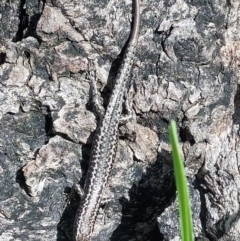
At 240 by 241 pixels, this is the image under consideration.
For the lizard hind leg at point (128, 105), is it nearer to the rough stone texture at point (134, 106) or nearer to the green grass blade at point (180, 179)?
the rough stone texture at point (134, 106)

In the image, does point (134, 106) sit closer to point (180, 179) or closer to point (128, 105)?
point (128, 105)

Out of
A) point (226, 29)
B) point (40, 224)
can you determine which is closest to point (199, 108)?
point (226, 29)

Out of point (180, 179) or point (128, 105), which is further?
point (128, 105)

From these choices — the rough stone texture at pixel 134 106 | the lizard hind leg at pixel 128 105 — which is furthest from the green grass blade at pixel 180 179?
the lizard hind leg at pixel 128 105

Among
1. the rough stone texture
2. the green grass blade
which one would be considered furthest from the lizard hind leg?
the green grass blade

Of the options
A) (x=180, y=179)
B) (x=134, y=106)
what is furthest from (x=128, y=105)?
(x=180, y=179)

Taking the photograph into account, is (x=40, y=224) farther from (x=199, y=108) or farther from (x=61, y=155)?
(x=199, y=108)

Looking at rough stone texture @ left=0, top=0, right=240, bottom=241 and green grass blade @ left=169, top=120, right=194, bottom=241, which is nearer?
green grass blade @ left=169, top=120, right=194, bottom=241

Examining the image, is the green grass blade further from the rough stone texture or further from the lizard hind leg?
the lizard hind leg

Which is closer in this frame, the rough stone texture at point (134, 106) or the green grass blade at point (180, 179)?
the green grass blade at point (180, 179)
